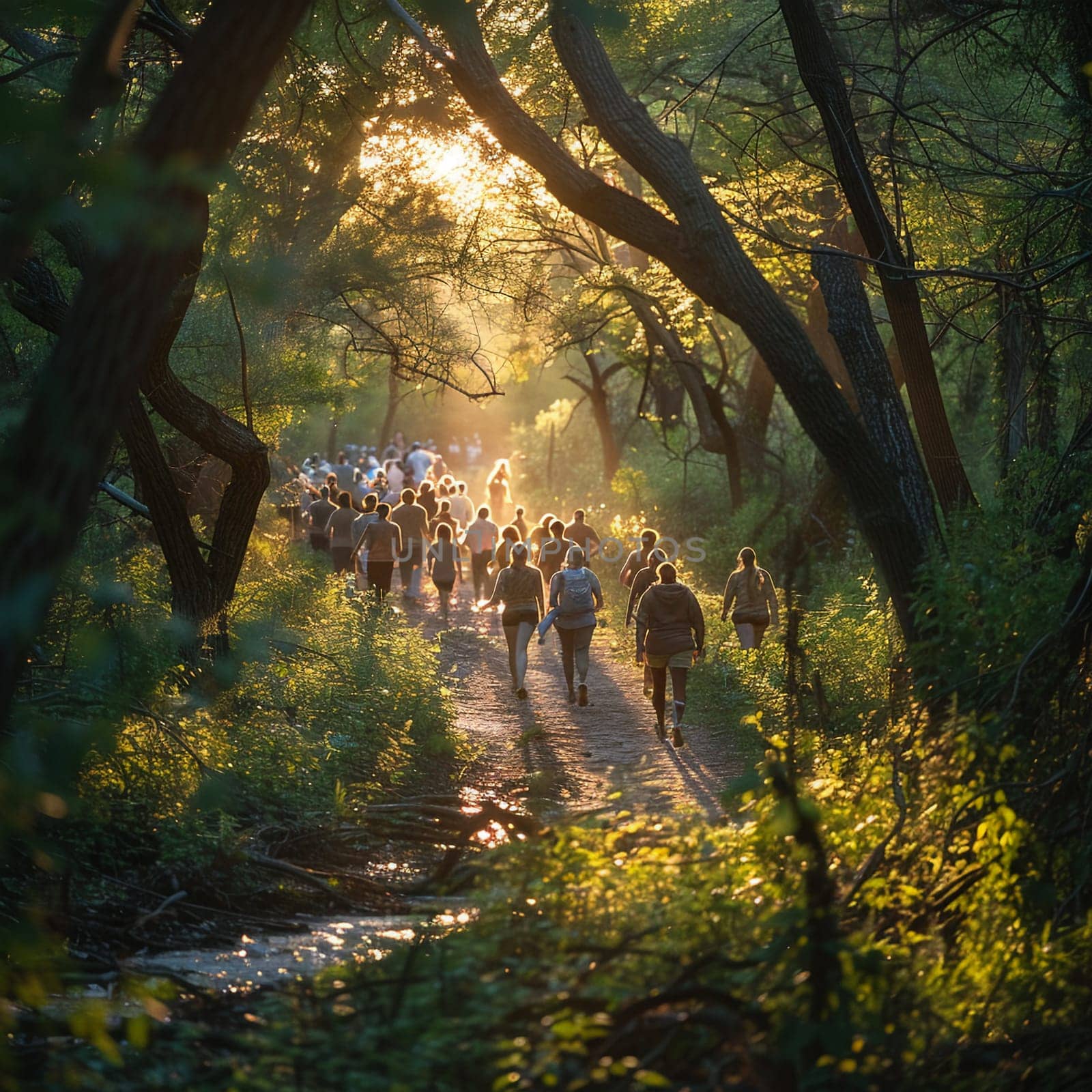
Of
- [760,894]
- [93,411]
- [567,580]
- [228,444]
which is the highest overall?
[567,580]

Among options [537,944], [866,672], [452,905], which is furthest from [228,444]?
[537,944]

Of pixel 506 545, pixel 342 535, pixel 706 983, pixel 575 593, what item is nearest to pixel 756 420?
pixel 342 535

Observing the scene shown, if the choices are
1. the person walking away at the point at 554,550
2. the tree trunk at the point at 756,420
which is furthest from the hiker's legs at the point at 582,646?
the tree trunk at the point at 756,420

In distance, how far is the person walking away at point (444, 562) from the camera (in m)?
19.7

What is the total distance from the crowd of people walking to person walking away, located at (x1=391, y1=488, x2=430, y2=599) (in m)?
0.02

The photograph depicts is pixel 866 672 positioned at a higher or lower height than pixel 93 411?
higher

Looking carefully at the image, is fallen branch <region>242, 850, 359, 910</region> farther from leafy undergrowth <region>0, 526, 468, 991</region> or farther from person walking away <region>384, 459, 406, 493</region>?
person walking away <region>384, 459, 406, 493</region>

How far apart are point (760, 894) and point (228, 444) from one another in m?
6.38

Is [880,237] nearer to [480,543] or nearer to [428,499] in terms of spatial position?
[480,543]

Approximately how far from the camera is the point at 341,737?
10.6m

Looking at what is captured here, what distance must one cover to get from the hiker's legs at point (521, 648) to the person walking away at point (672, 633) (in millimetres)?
2080

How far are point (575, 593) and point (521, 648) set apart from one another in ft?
3.60

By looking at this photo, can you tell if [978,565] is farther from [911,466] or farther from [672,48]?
[672,48]

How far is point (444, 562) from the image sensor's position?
20.0m
